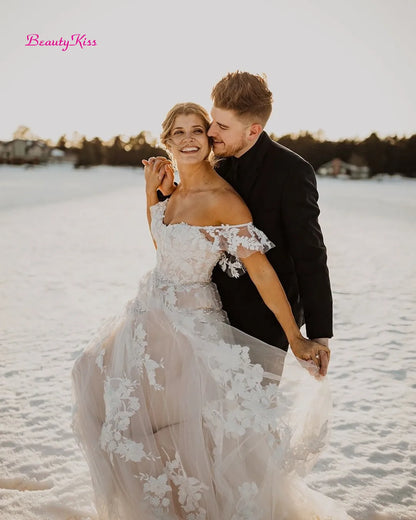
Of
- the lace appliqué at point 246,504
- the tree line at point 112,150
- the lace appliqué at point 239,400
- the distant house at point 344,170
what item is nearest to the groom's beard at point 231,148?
the lace appliqué at point 239,400

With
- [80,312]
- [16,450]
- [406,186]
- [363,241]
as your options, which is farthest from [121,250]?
[406,186]

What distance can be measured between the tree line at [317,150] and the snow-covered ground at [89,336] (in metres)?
23.8

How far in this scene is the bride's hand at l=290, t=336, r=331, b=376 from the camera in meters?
2.29

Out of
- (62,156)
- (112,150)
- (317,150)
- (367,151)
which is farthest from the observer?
(112,150)

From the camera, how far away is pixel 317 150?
38.5 m

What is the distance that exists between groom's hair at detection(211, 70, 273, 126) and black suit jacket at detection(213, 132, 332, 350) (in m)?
0.16

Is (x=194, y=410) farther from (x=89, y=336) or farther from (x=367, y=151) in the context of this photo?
(x=367, y=151)

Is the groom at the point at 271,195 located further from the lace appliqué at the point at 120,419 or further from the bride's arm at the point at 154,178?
the lace appliqué at the point at 120,419

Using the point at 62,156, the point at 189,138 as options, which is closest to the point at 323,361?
the point at 189,138

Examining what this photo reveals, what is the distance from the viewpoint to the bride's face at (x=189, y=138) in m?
2.45

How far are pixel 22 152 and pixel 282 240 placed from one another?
38470 mm

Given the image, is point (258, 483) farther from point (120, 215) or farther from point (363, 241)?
point (120, 215)

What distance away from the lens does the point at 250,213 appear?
92.3 inches

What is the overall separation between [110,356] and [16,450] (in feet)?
5.64
